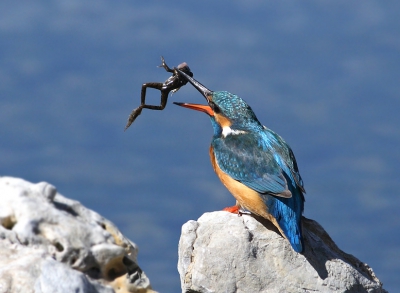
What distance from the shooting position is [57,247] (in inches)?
147

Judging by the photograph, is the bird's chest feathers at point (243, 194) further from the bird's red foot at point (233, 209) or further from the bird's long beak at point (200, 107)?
the bird's long beak at point (200, 107)

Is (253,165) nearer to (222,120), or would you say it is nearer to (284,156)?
(284,156)

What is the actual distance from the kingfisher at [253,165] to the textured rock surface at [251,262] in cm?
17

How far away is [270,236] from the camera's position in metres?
5.55

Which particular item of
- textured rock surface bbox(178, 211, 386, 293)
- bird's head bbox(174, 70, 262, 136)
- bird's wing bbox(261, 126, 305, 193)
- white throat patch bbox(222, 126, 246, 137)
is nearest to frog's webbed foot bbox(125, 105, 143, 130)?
bird's head bbox(174, 70, 262, 136)

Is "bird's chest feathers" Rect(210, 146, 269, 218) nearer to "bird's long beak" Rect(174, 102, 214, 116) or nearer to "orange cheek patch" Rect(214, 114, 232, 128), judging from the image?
"orange cheek patch" Rect(214, 114, 232, 128)

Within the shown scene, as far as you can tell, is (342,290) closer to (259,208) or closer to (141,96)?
(259,208)

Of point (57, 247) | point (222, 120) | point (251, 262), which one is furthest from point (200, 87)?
point (57, 247)

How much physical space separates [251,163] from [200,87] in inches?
45.9

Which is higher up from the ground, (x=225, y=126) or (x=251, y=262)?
(x=225, y=126)

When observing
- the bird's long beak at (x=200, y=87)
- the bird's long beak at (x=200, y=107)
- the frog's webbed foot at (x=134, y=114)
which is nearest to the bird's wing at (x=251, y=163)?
the bird's long beak at (x=200, y=107)

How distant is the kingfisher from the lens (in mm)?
5648

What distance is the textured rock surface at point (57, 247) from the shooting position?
140 inches

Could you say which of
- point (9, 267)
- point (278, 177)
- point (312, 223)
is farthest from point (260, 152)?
point (9, 267)
